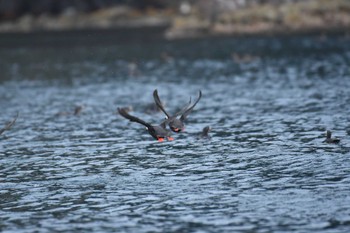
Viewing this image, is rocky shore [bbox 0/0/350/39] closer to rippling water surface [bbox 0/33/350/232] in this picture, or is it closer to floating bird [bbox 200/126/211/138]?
rippling water surface [bbox 0/33/350/232]

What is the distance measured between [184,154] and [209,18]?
7561 cm

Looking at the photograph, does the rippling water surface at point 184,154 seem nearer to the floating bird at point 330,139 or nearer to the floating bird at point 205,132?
the floating bird at point 205,132

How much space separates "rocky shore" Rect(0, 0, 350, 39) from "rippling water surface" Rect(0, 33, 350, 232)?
30.0 meters

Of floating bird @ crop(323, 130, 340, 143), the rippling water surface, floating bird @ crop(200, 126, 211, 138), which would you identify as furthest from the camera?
floating bird @ crop(200, 126, 211, 138)

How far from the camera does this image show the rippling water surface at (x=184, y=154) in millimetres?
25141

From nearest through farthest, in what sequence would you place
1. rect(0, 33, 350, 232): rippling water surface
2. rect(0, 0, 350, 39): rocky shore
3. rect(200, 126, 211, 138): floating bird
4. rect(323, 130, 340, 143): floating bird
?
1. rect(0, 33, 350, 232): rippling water surface
2. rect(323, 130, 340, 143): floating bird
3. rect(200, 126, 211, 138): floating bird
4. rect(0, 0, 350, 39): rocky shore

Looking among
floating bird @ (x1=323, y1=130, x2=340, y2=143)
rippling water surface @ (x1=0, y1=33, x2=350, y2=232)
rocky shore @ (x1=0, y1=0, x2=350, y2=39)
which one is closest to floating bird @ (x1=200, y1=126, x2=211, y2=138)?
rippling water surface @ (x1=0, y1=33, x2=350, y2=232)

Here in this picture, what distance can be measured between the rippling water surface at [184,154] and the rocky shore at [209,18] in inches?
1182

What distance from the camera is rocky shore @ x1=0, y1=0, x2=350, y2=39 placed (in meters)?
102

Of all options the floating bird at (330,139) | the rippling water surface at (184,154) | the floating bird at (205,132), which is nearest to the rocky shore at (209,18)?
the rippling water surface at (184,154)

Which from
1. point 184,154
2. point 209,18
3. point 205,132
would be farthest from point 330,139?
point 209,18

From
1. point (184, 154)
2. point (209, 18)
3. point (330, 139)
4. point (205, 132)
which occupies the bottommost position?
point (330, 139)

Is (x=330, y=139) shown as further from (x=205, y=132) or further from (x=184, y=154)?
(x=205, y=132)

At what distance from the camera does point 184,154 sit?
3494 centimetres
